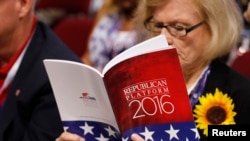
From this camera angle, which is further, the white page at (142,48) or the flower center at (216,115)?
the flower center at (216,115)

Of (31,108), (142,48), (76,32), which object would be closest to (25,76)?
(31,108)

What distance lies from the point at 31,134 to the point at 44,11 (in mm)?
2416

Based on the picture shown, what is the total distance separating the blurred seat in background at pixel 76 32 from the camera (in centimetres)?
363

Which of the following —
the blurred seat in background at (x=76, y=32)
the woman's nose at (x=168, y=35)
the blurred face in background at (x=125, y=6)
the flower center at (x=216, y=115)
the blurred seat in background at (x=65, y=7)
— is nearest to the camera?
the flower center at (x=216, y=115)

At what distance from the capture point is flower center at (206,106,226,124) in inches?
75.3

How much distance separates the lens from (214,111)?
193 cm

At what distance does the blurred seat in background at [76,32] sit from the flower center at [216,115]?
5.88 feet

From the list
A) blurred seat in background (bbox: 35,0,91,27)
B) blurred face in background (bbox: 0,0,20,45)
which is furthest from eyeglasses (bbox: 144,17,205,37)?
blurred seat in background (bbox: 35,0,91,27)

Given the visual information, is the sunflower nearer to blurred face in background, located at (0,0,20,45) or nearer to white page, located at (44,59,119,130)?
white page, located at (44,59,119,130)

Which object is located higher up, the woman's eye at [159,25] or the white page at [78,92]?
the woman's eye at [159,25]

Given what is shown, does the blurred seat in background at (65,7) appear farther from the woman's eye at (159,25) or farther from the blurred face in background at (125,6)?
the woman's eye at (159,25)

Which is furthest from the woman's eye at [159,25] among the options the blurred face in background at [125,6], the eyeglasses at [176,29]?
the blurred face in background at [125,6]

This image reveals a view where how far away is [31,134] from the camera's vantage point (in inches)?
80.9

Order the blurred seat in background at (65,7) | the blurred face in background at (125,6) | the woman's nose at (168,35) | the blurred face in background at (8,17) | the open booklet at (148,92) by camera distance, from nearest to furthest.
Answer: the open booklet at (148,92)
the woman's nose at (168,35)
the blurred face in background at (8,17)
the blurred face in background at (125,6)
the blurred seat in background at (65,7)
